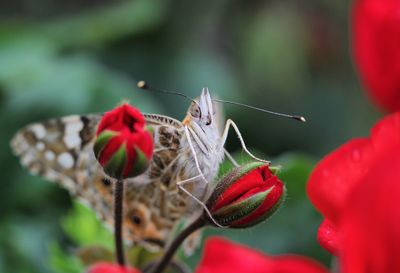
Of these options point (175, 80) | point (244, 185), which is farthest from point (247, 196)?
point (175, 80)

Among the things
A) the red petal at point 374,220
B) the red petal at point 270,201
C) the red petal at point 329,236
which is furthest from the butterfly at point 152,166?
the red petal at point 374,220

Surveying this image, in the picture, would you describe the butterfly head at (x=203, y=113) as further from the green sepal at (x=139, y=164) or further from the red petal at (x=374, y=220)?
the red petal at (x=374, y=220)

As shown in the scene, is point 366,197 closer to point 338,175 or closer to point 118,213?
point 338,175

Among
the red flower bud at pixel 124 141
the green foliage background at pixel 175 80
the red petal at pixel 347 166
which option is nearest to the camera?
the red petal at pixel 347 166

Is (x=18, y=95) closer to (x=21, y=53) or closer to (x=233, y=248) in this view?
(x=21, y=53)

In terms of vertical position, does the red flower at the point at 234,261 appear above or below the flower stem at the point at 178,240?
above

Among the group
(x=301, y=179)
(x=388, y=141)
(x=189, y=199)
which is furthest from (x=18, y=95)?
(x=388, y=141)
